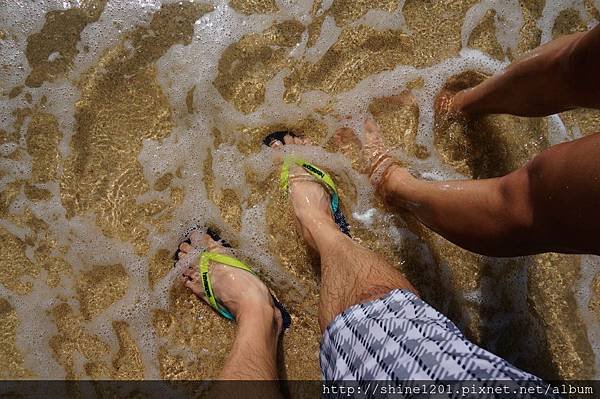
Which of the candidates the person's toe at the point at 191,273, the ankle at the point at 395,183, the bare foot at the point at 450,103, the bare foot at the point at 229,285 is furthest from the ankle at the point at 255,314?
the bare foot at the point at 450,103

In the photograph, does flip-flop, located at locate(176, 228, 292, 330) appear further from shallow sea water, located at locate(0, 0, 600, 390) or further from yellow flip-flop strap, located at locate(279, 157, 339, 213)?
yellow flip-flop strap, located at locate(279, 157, 339, 213)

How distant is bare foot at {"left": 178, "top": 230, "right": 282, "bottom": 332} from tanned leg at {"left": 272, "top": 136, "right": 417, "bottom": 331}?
0.28 m

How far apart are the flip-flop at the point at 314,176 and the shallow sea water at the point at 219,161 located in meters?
0.04

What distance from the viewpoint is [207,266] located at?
6.60ft

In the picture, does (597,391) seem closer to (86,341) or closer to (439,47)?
(439,47)

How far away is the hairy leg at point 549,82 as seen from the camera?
4.60 ft

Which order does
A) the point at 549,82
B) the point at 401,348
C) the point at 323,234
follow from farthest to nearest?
the point at 323,234 < the point at 549,82 < the point at 401,348

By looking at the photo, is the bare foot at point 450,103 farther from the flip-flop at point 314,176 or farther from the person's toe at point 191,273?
the person's toe at point 191,273

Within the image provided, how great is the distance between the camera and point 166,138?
2027 millimetres

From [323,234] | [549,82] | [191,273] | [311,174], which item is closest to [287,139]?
[311,174]

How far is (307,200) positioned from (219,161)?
402 mm

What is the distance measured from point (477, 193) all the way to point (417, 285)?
616 millimetres

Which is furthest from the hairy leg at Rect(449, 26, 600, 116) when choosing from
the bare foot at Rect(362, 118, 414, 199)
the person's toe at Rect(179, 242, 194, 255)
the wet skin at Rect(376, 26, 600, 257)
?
the person's toe at Rect(179, 242, 194, 255)

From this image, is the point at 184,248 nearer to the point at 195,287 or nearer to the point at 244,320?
the point at 195,287
